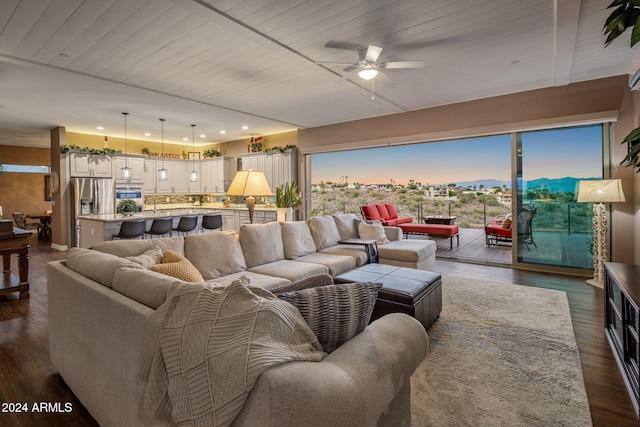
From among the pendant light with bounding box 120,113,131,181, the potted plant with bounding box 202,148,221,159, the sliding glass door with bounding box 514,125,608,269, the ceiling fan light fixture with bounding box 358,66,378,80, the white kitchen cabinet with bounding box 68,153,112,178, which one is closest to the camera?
the ceiling fan light fixture with bounding box 358,66,378,80

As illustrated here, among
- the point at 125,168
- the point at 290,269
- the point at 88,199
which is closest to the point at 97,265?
the point at 290,269

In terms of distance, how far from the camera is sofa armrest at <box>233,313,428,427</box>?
86 cm

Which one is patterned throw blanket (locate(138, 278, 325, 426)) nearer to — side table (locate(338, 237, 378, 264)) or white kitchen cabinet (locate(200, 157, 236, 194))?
side table (locate(338, 237, 378, 264))

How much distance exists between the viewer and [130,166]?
8086 mm

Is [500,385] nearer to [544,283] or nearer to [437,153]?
[544,283]

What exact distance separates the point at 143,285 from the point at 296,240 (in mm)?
2634

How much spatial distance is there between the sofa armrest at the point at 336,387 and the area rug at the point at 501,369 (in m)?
0.90

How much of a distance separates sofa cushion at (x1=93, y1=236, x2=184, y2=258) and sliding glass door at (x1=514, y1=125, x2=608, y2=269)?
5.20 metres

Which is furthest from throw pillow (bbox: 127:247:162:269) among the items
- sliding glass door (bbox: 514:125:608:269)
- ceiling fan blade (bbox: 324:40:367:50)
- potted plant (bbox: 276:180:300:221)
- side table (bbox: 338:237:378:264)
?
sliding glass door (bbox: 514:125:608:269)

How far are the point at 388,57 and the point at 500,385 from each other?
3389mm

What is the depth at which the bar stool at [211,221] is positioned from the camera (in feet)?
20.1

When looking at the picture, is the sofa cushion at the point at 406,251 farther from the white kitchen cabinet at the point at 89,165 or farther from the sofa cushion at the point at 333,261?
the white kitchen cabinet at the point at 89,165

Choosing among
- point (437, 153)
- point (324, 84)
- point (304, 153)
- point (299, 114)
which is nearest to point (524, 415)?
point (324, 84)

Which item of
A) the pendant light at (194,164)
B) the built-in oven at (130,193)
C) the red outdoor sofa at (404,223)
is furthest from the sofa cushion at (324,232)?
the built-in oven at (130,193)
